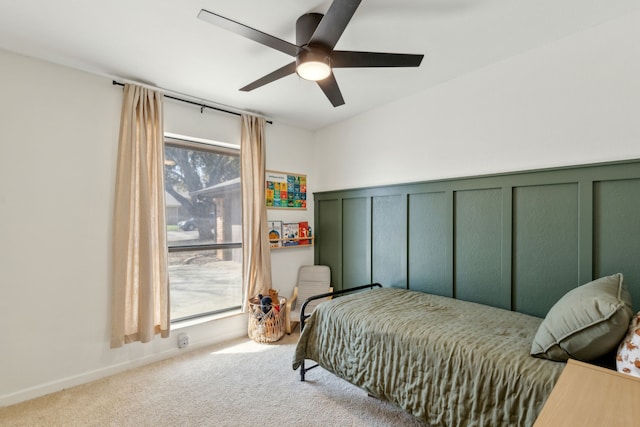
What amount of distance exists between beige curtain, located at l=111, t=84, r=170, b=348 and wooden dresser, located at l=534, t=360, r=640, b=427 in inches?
110

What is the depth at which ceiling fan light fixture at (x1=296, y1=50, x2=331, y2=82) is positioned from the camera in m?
1.65

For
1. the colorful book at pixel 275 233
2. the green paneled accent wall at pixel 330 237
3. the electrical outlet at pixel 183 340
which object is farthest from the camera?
the green paneled accent wall at pixel 330 237

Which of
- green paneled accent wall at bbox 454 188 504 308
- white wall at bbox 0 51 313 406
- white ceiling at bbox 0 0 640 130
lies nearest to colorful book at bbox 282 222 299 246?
white ceiling at bbox 0 0 640 130

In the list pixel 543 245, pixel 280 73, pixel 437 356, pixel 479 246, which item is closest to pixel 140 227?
pixel 280 73

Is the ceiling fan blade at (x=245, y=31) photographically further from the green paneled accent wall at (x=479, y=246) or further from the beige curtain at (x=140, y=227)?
the green paneled accent wall at (x=479, y=246)

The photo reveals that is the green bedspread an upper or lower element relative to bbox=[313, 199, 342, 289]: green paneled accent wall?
lower

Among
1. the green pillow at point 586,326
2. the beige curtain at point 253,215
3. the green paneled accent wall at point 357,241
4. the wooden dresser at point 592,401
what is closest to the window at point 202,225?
the beige curtain at point 253,215

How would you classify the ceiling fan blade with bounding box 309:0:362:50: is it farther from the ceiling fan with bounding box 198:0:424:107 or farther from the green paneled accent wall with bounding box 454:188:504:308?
the green paneled accent wall with bounding box 454:188:504:308

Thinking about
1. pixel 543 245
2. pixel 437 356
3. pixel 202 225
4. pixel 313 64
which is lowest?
pixel 437 356

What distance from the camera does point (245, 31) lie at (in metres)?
1.55

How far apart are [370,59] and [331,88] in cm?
41

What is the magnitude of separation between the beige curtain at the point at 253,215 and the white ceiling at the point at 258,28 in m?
0.70

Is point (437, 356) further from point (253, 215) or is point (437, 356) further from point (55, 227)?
point (55, 227)

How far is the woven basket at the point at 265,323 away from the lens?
3084 mm
